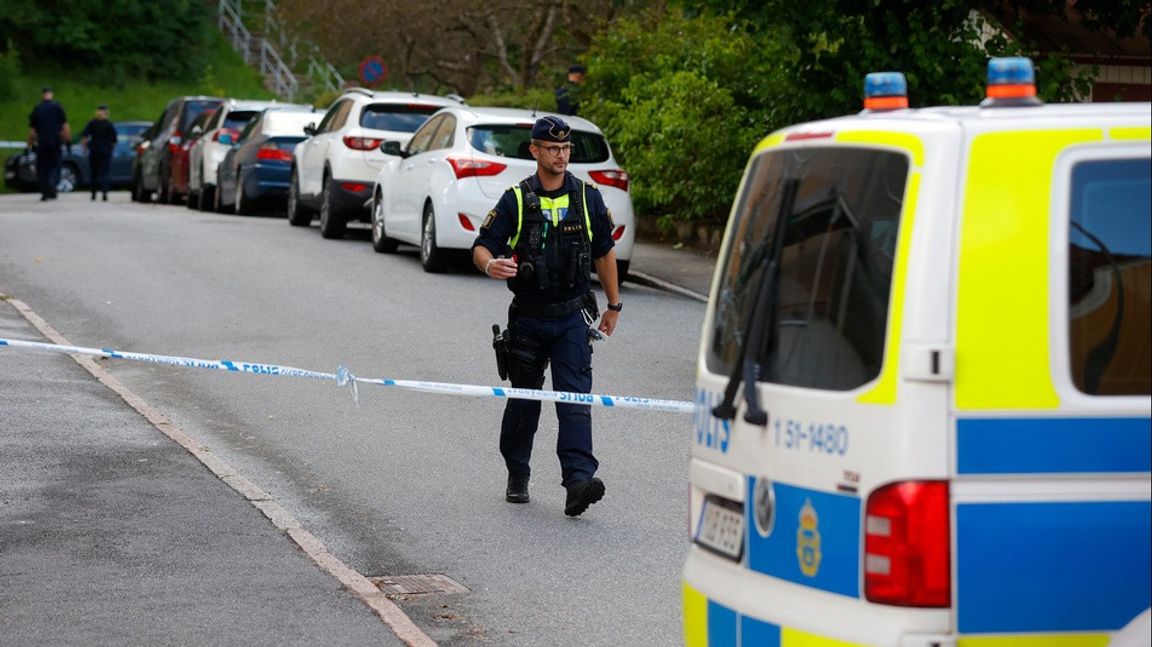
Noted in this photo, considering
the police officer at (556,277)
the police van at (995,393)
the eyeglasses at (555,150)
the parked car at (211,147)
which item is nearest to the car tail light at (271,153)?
the parked car at (211,147)

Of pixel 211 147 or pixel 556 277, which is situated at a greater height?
pixel 556 277

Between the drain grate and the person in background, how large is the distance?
17.9 meters

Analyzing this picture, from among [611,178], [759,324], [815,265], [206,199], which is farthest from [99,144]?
[815,265]

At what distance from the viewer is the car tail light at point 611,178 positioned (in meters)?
18.5

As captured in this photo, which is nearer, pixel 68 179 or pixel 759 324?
pixel 759 324

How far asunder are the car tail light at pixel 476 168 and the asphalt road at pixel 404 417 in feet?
3.22

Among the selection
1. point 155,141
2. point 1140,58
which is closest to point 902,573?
point 1140,58

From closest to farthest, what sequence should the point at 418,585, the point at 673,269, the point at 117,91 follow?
the point at 418,585
the point at 673,269
the point at 117,91

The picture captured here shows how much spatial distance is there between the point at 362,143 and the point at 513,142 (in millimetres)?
4230

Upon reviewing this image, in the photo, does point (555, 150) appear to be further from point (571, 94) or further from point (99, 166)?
point (99, 166)

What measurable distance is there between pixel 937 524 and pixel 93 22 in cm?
5671

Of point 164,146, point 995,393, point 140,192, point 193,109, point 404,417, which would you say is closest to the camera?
point 995,393

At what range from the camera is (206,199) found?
30.2 m

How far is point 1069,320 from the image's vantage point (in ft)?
13.3
